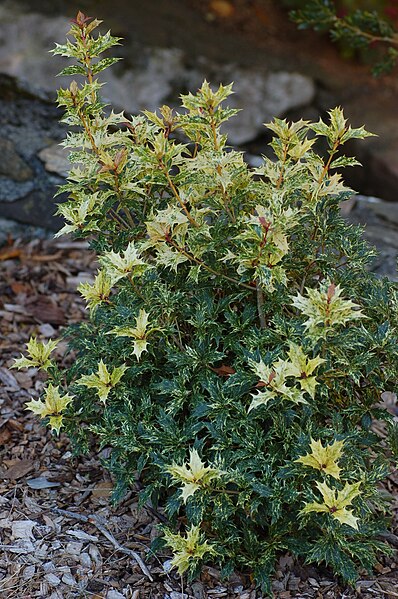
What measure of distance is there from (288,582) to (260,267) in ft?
3.29

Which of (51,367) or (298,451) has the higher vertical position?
(298,451)

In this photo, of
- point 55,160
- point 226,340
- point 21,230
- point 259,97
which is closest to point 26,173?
point 55,160

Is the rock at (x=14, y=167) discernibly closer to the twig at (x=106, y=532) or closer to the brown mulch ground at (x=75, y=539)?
the brown mulch ground at (x=75, y=539)

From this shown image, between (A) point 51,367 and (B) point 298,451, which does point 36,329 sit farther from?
(B) point 298,451

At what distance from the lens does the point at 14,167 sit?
406cm

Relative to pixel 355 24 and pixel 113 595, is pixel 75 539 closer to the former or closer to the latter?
pixel 113 595

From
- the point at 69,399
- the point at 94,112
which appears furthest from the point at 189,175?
the point at 69,399

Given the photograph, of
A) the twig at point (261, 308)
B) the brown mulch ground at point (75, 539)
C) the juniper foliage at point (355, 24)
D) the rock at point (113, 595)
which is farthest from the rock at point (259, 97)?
the rock at point (113, 595)

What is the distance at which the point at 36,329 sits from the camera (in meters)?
3.42

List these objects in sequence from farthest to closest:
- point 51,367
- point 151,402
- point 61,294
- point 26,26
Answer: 1. point 26,26
2. point 61,294
3. point 51,367
4. point 151,402

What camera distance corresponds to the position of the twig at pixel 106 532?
2.27 meters

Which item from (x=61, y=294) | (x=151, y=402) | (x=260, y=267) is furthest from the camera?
(x=61, y=294)

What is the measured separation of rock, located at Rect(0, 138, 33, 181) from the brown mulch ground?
1.35 meters

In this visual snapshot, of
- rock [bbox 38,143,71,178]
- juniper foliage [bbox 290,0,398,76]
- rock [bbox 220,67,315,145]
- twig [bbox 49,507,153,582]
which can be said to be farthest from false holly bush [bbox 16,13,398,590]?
rock [bbox 220,67,315,145]
